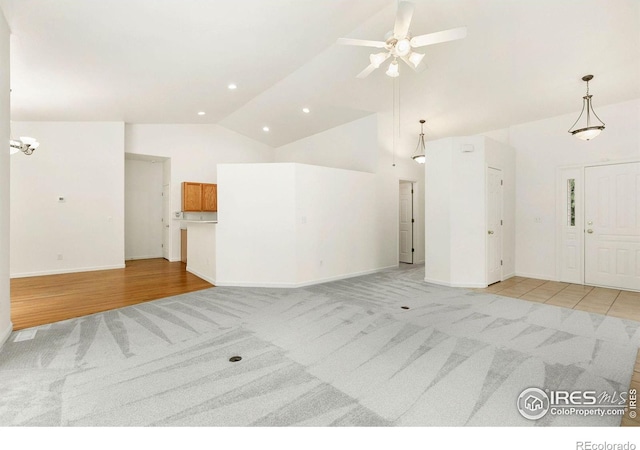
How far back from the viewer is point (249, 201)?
17.4 ft

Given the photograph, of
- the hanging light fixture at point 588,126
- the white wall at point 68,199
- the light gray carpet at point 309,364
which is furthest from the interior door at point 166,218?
the hanging light fixture at point 588,126

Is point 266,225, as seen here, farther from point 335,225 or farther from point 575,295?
point 575,295

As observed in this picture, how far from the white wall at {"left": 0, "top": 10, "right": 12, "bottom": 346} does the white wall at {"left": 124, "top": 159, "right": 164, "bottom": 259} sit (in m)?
5.89

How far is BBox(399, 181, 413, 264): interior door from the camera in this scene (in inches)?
320

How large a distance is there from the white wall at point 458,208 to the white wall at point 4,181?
6088 millimetres

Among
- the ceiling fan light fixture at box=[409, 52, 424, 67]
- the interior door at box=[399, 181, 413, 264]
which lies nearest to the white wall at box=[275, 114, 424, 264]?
the interior door at box=[399, 181, 413, 264]

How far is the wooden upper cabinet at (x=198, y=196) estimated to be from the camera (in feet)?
26.7

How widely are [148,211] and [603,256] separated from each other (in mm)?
11111

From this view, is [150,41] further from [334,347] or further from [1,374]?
[334,347]

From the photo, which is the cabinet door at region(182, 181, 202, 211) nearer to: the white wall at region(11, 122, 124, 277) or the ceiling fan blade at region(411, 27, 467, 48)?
the white wall at region(11, 122, 124, 277)

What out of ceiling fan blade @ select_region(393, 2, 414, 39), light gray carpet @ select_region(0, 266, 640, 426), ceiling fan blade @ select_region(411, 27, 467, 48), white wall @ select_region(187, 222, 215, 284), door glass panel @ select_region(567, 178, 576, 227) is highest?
ceiling fan blade @ select_region(393, 2, 414, 39)

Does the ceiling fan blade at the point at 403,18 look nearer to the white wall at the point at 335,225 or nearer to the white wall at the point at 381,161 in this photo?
the white wall at the point at 335,225

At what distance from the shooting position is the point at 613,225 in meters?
5.17
